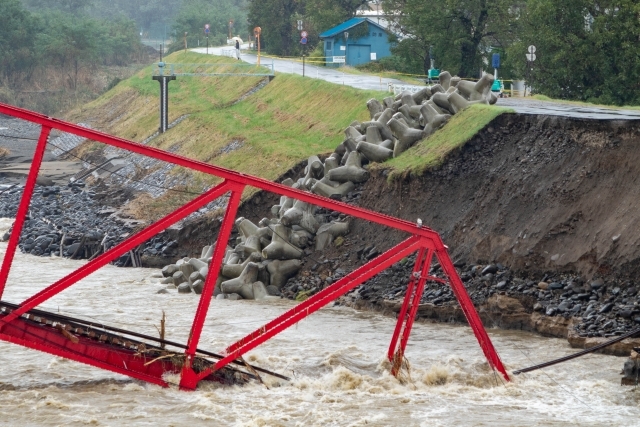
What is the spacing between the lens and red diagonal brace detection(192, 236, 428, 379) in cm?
1791

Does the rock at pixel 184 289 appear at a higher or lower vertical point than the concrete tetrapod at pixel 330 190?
lower

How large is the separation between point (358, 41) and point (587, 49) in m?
30.1

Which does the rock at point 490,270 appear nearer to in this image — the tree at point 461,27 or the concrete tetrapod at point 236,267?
the concrete tetrapod at point 236,267

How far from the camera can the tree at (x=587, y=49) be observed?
4400cm

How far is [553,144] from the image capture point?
89.8ft

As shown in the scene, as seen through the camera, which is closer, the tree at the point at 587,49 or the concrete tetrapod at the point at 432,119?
the concrete tetrapod at the point at 432,119

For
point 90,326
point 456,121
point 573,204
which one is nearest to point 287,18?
point 456,121

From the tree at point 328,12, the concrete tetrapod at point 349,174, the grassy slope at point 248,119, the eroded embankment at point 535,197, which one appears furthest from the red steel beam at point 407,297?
the tree at point 328,12

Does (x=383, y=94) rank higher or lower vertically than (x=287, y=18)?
lower

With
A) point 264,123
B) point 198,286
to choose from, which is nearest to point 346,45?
point 264,123

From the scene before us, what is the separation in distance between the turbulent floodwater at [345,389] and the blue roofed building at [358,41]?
50603mm

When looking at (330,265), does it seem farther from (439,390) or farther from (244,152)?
(244,152)

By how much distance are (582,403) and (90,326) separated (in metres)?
8.53

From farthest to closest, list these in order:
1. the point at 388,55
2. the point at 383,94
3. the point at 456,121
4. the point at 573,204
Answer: the point at 388,55 < the point at 383,94 < the point at 456,121 < the point at 573,204
